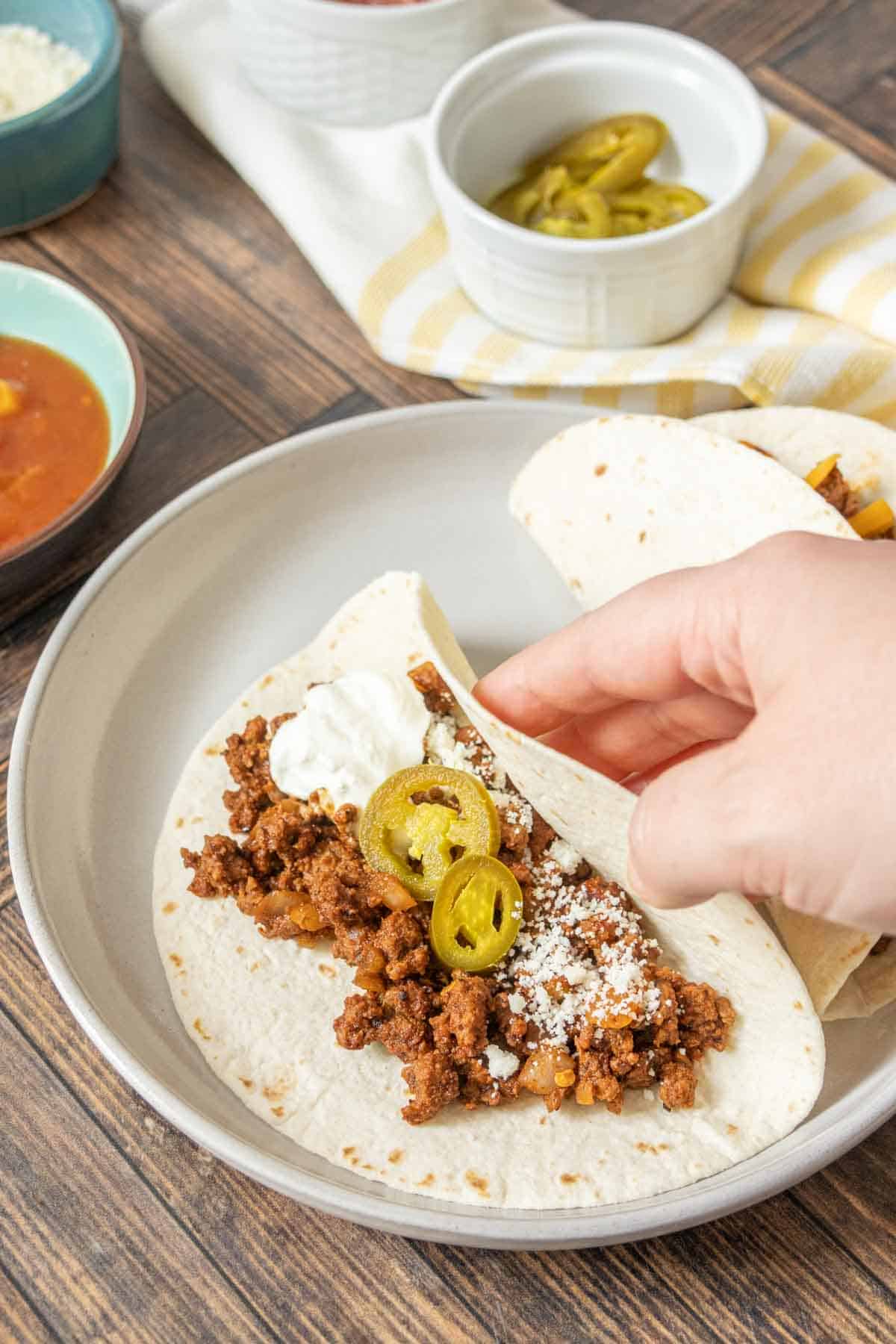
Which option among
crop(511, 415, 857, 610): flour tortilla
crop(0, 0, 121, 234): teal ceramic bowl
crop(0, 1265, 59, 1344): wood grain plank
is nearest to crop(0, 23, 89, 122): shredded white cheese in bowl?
crop(0, 0, 121, 234): teal ceramic bowl

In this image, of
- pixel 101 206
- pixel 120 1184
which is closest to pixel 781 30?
pixel 101 206

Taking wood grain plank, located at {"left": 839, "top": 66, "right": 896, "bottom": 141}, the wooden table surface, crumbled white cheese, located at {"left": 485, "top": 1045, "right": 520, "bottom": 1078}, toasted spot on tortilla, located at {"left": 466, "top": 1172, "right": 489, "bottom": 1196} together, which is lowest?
the wooden table surface

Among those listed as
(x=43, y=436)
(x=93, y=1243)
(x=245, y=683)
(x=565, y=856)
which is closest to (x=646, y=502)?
(x=565, y=856)

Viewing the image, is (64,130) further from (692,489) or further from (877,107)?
(877,107)

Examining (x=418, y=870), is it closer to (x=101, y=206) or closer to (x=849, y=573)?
(x=849, y=573)

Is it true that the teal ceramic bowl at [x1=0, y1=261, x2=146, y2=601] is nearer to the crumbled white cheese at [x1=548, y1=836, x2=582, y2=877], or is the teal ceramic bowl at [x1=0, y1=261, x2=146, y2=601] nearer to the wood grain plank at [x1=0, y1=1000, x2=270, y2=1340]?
the wood grain plank at [x1=0, y1=1000, x2=270, y2=1340]
